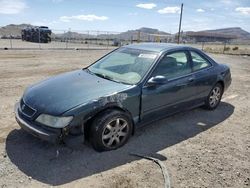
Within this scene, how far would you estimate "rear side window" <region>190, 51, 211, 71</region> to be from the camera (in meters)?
5.44

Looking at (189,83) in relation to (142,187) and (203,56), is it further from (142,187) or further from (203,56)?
(142,187)

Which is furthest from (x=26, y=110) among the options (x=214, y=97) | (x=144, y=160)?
(x=214, y=97)

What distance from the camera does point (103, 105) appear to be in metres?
3.81

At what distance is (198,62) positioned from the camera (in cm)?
556

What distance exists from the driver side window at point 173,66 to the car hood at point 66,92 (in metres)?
0.79

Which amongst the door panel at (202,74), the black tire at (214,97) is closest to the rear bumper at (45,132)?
the door panel at (202,74)

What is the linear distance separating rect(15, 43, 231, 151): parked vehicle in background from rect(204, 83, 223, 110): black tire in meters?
0.22

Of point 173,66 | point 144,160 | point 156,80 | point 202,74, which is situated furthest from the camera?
point 202,74

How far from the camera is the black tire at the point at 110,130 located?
3771 millimetres

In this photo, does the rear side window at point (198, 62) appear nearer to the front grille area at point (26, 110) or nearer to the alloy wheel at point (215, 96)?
the alloy wheel at point (215, 96)

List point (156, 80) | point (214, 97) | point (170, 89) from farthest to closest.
Answer: point (214, 97) < point (170, 89) < point (156, 80)

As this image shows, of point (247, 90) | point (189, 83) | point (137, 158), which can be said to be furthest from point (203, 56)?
point (247, 90)

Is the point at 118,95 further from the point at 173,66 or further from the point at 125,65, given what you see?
the point at 173,66

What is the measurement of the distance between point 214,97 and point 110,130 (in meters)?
3.08
